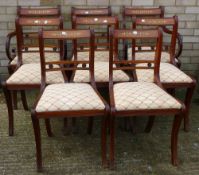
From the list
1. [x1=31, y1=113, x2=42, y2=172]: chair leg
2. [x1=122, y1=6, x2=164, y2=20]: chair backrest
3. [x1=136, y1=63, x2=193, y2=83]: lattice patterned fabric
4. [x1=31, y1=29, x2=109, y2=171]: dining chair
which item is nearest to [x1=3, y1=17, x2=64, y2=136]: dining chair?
[x1=31, y1=29, x2=109, y2=171]: dining chair

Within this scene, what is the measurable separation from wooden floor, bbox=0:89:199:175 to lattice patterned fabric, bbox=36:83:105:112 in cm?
53

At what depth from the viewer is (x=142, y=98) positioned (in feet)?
8.79

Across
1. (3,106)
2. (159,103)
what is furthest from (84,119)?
(159,103)

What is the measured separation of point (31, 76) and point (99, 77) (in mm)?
600

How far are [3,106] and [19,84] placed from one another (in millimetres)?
901

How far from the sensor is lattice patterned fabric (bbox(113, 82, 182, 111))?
2625 mm

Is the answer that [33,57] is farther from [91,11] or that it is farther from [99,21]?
[91,11]

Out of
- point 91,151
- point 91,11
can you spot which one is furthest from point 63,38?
point 91,11

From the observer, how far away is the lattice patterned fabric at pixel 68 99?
8.43 feet

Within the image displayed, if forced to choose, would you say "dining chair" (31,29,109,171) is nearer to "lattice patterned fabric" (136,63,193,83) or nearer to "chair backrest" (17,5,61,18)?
"lattice patterned fabric" (136,63,193,83)

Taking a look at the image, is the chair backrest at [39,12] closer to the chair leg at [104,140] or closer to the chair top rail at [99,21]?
the chair top rail at [99,21]

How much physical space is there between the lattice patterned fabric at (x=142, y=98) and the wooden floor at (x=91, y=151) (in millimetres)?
519

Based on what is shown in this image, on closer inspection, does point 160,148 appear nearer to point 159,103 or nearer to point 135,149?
point 135,149

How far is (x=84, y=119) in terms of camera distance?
11.9 feet
